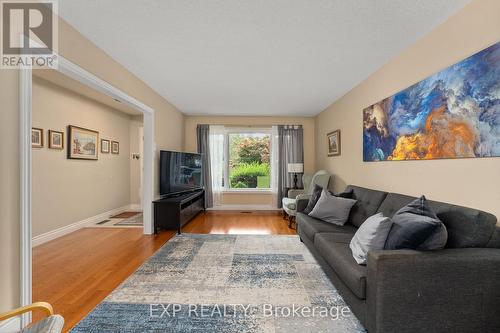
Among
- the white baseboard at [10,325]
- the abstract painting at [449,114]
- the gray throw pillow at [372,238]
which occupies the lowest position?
the white baseboard at [10,325]

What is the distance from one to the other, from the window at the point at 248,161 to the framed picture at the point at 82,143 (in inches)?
115

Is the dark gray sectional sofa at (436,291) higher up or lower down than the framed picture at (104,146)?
lower down

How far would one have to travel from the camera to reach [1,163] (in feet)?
5.19

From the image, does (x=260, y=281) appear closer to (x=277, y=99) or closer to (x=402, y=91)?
(x=402, y=91)

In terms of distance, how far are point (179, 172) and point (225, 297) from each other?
10.2 ft

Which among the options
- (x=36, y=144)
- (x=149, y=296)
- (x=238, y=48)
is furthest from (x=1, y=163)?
(x=36, y=144)

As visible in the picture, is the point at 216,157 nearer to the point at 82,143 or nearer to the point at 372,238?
the point at 82,143

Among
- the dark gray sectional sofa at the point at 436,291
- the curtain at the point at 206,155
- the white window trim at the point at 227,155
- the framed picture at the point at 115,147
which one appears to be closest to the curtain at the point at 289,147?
the white window trim at the point at 227,155

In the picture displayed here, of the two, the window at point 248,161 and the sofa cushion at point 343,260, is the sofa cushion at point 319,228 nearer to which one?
the sofa cushion at point 343,260

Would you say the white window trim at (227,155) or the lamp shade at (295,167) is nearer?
the lamp shade at (295,167)

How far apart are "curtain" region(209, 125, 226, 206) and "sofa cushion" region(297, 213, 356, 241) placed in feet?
10.5

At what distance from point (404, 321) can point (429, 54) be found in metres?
2.28

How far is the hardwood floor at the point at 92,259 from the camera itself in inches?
84.1

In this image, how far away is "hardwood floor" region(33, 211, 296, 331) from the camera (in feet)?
7.01
